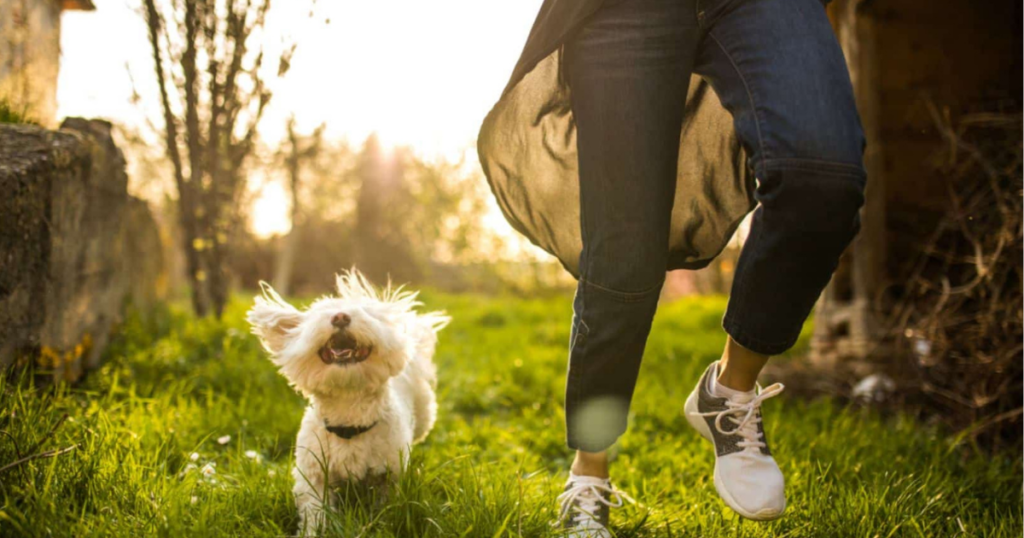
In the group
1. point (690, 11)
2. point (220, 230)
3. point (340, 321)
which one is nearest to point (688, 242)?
point (690, 11)

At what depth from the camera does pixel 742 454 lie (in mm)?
1894

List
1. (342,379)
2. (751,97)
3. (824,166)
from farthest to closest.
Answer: (342,379) → (751,97) → (824,166)

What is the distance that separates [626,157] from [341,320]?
1069mm

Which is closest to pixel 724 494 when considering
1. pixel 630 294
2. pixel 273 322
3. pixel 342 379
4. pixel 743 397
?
pixel 743 397

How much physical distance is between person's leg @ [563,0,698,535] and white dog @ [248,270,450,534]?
76cm

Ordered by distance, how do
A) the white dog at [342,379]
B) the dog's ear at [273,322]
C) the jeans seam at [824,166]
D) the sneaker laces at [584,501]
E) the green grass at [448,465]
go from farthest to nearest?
the dog's ear at [273,322], the white dog at [342,379], the sneaker laces at [584,501], the green grass at [448,465], the jeans seam at [824,166]

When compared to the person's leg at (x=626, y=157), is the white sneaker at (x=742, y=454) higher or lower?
lower

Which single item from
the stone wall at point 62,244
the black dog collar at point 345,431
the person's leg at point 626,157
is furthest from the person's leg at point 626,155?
the stone wall at point 62,244

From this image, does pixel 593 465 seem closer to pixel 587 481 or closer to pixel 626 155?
pixel 587 481

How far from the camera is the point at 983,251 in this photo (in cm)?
327

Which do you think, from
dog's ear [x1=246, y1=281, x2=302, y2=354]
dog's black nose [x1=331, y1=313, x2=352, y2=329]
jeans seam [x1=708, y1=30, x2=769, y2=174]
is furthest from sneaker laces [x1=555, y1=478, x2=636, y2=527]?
dog's ear [x1=246, y1=281, x2=302, y2=354]

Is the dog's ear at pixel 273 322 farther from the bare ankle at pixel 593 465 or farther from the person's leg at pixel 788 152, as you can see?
the person's leg at pixel 788 152

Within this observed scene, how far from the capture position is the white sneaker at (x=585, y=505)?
1955 millimetres

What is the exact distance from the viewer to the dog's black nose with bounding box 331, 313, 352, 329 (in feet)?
7.66
